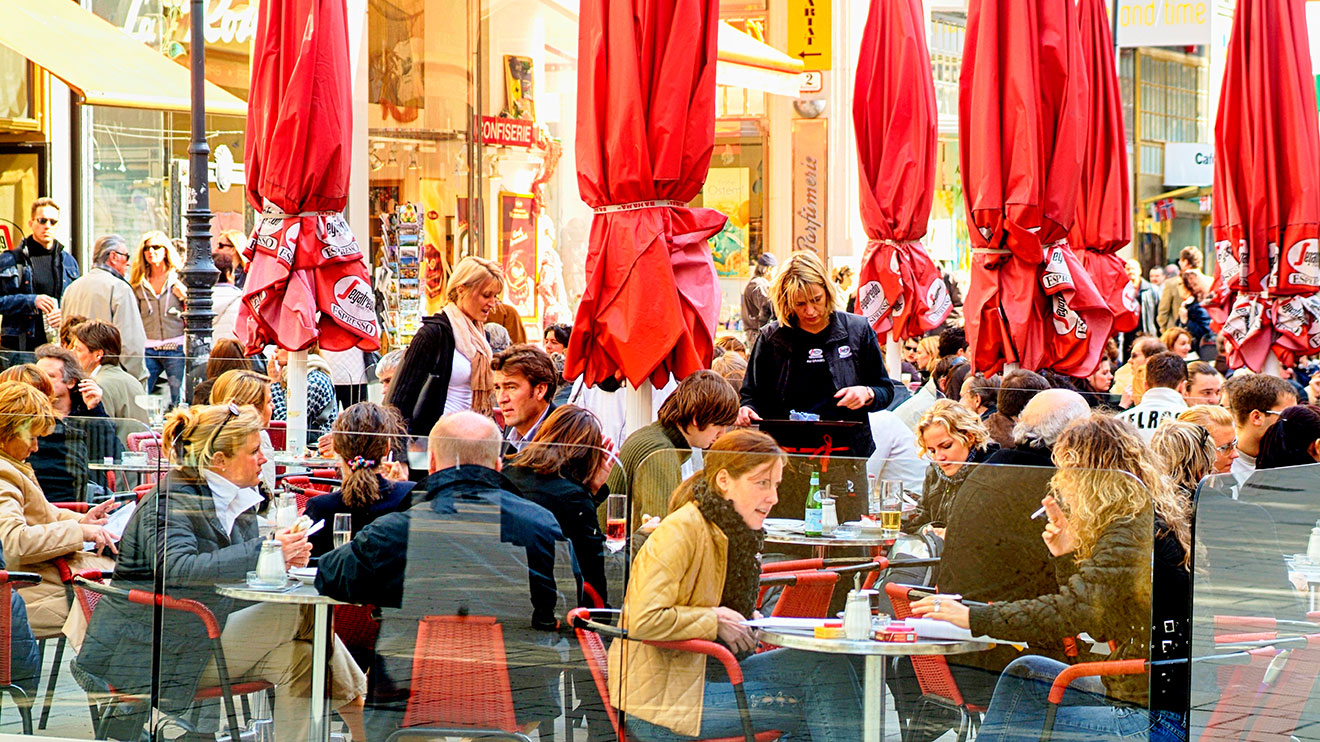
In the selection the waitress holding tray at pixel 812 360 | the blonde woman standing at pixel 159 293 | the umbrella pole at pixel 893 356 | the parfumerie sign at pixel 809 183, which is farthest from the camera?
the parfumerie sign at pixel 809 183

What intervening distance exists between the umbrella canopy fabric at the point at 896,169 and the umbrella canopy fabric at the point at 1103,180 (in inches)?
35.4

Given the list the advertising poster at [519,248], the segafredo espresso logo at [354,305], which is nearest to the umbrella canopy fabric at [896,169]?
the segafredo espresso logo at [354,305]

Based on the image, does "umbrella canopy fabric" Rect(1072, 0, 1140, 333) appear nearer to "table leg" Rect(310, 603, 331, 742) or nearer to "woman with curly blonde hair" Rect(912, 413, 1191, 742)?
"woman with curly blonde hair" Rect(912, 413, 1191, 742)

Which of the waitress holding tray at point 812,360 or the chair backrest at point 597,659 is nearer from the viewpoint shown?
the chair backrest at point 597,659

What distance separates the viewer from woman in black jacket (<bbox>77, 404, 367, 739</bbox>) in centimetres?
524

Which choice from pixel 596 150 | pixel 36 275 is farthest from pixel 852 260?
pixel 596 150

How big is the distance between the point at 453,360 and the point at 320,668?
12.4 feet

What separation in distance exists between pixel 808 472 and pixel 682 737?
842 millimetres

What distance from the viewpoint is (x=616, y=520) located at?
4.89m

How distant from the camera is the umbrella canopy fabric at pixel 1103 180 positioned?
32.5 feet

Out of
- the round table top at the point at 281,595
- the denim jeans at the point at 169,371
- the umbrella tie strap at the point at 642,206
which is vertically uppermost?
the umbrella tie strap at the point at 642,206

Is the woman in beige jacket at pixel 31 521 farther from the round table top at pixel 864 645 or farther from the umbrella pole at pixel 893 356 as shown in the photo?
the umbrella pole at pixel 893 356

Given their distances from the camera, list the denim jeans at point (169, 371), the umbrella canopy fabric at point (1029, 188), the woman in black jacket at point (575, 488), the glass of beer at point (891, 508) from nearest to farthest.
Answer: the glass of beer at point (891, 508), the woman in black jacket at point (575, 488), the umbrella canopy fabric at point (1029, 188), the denim jeans at point (169, 371)

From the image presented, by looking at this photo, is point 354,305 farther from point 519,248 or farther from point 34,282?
point 519,248
